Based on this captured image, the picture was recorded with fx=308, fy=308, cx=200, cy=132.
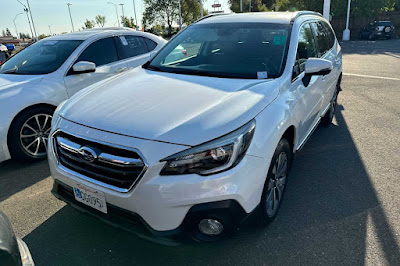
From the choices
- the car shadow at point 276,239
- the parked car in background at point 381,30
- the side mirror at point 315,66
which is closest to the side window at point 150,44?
the side mirror at point 315,66

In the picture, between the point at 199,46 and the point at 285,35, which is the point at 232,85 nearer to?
the point at 285,35

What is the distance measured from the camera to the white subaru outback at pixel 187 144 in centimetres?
194

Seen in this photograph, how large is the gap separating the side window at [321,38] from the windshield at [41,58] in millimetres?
3431

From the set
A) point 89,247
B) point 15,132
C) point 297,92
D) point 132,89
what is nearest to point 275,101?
point 297,92

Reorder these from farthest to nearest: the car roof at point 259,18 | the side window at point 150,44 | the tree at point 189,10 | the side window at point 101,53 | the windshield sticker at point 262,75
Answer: the tree at point 189,10
the side window at point 150,44
the side window at point 101,53
the car roof at point 259,18
the windshield sticker at point 262,75

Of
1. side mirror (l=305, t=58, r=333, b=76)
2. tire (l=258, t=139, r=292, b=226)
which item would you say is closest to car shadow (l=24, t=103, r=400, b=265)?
tire (l=258, t=139, r=292, b=226)

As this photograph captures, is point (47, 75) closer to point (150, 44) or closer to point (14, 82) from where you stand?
point (14, 82)

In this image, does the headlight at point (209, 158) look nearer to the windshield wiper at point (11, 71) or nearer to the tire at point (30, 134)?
the tire at point (30, 134)

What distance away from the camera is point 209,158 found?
6.44 feet

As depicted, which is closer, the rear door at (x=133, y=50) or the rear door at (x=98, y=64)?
the rear door at (x=98, y=64)

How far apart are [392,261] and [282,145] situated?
1164 mm

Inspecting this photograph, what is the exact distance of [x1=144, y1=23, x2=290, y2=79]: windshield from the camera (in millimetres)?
2982

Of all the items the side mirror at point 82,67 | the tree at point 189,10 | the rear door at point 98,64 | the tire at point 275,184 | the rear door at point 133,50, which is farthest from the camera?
the tree at point 189,10

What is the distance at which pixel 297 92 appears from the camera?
2920 millimetres
